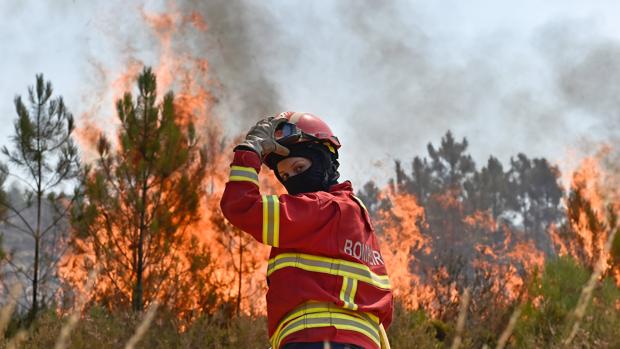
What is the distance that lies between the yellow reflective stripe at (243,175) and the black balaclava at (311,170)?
34 cm

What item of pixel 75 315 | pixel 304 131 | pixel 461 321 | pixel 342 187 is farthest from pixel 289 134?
pixel 75 315

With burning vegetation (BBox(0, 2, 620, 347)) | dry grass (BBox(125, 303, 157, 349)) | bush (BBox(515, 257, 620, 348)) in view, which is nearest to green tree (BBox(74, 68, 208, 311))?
burning vegetation (BBox(0, 2, 620, 347))

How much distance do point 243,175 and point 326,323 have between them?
0.62 m

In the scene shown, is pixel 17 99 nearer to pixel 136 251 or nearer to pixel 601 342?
pixel 136 251

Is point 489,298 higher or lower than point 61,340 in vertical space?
higher

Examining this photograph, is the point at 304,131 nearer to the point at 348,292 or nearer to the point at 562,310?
the point at 348,292

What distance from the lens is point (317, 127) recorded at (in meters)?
2.52

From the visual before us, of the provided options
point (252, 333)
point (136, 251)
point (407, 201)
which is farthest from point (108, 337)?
point (407, 201)

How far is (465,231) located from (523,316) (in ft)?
96.6

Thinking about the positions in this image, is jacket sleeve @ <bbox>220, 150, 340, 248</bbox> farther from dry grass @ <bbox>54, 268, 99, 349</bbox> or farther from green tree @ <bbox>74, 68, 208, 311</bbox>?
green tree @ <bbox>74, 68, 208, 311</bbox>

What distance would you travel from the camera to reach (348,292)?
2.15 meters

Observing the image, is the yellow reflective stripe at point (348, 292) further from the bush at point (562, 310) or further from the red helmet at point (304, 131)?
the bush at point (562, 310)

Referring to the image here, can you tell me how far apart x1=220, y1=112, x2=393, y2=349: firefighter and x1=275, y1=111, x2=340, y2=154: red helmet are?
0.06 metres

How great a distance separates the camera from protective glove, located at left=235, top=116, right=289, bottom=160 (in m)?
2.24
